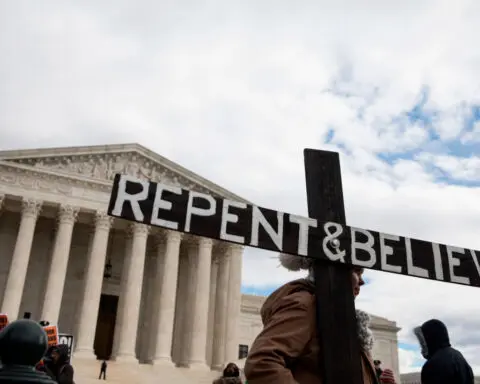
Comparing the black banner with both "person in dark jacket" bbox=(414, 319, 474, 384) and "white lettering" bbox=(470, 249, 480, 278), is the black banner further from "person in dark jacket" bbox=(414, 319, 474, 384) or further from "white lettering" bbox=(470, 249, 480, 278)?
"person in dark jacket" bbox=(414, 319, 474, 384)

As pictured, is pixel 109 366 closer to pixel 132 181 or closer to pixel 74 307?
pixel 74 307

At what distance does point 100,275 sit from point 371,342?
30.6 metres

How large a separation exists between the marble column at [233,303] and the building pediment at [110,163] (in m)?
5.31

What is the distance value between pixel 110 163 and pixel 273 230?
33095mm

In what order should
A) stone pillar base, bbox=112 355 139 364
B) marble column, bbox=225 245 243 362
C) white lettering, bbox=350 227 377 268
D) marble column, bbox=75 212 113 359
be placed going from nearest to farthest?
white lettering, bbox=350 227 377 268 → marble column, bbox=75 212 113 359 → stone pillar base, bbox=112 355 139 364 → marble column, bbox=225 245 243 362

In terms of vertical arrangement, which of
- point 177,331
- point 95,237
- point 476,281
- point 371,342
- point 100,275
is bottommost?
point 371,342

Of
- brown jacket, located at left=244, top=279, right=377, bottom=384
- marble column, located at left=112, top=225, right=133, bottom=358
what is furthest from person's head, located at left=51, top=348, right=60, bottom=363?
marble column, located at left=112, top=225, right=133, bottom=358

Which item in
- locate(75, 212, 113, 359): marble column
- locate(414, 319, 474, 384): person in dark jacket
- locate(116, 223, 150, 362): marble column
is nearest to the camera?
locate(414, 319, 474, 384): person in dark jacket

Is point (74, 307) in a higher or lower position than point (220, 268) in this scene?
lower

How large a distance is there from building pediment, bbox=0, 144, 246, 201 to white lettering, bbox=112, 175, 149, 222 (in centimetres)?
3075

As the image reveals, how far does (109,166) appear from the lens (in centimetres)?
3494

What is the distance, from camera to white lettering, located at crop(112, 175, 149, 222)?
3068 mm

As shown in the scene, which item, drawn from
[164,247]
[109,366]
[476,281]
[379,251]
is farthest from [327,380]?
[164,247]

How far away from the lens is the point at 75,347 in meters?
30.0
